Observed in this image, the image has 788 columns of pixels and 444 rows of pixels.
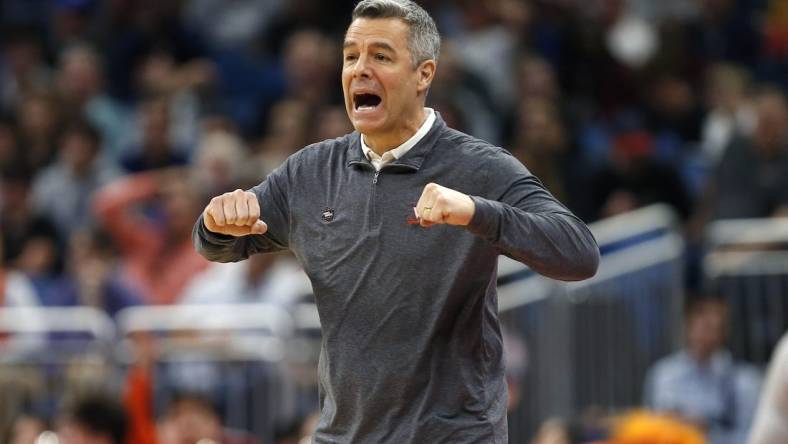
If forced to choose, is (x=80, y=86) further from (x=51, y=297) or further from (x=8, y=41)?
(x=51, y=297)

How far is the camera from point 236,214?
4469mm

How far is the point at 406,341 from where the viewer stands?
14.8ft

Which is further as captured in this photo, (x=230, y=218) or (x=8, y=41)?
(x=8, y=41)

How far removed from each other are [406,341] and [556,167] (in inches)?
295

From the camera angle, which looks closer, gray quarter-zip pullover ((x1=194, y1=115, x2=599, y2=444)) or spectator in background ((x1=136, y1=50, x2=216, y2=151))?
gray quarter-zip pullover ((x1=194, y1=115, x2=599, y2=444))

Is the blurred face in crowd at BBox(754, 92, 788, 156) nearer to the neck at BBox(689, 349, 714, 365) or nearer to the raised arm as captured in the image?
the neck at BBox(689, 349, 714, 365)

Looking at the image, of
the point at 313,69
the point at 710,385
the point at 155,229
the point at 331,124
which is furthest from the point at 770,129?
the point at 155,229

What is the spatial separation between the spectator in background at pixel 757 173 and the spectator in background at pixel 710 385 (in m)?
1.49

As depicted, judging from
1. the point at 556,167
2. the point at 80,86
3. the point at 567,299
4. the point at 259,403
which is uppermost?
the point at 80,86

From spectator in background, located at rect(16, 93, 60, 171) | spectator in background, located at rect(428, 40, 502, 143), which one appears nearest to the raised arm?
spectator in background, located at rect(428, 40, 502, 143)

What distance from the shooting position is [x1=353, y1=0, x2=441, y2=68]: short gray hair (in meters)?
4.64

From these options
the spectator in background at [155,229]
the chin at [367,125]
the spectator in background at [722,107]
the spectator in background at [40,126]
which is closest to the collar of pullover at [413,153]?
the chin at [367,125]

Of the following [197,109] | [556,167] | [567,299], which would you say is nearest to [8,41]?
[197,109]

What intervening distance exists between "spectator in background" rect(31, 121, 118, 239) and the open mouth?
786 centimetres
